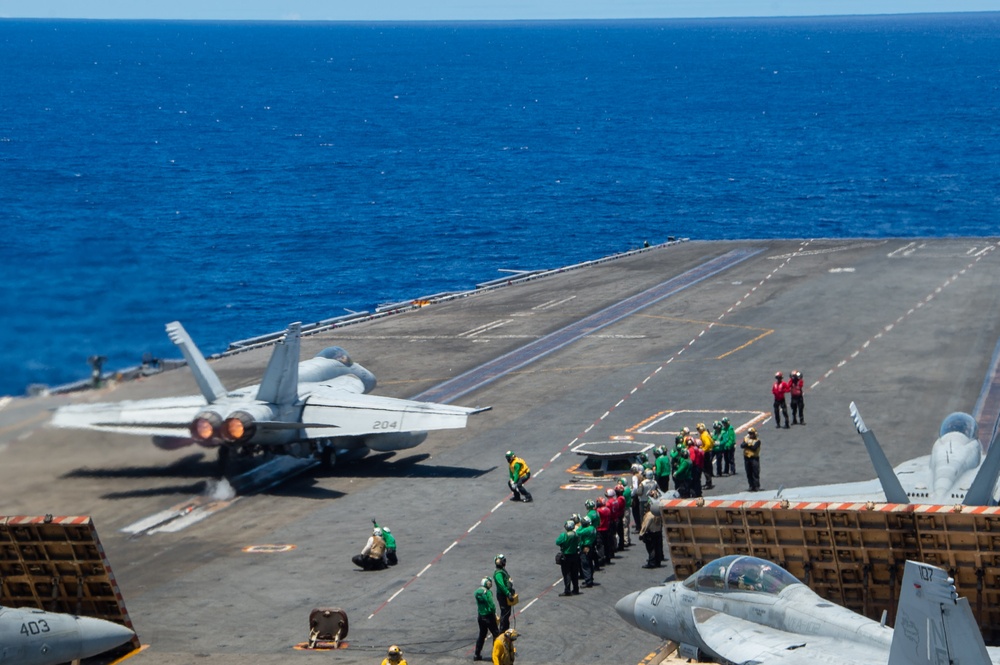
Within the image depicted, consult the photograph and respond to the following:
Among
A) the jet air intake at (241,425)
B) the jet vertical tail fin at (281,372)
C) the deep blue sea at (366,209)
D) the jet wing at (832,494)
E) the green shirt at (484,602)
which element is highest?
the deep blue sea at (366,209)

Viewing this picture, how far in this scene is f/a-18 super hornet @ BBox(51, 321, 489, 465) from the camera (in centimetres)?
3772

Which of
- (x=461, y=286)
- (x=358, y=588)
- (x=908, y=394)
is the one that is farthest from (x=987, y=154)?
(x=358, y=588)

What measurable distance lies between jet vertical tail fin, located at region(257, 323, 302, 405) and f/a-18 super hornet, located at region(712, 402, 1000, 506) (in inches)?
606

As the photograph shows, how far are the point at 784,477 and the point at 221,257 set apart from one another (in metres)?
72.2

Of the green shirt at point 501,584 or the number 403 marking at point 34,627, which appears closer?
the number 403 marking at point 34,627

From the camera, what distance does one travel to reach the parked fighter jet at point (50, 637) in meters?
22.7

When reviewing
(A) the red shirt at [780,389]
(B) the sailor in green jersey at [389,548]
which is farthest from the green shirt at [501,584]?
(A) the red shirt at [780,389]

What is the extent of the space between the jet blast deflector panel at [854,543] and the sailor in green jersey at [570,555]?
9.57 feet

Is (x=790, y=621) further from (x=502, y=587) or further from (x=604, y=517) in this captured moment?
(x=604, y=517)

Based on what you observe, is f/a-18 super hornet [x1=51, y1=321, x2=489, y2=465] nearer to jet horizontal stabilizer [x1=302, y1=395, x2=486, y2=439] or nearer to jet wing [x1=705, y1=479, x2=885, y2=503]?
jet horizontal stabilizer [x1=302, y1=395, x2=486, y2=439]

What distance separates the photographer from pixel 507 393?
49500mm

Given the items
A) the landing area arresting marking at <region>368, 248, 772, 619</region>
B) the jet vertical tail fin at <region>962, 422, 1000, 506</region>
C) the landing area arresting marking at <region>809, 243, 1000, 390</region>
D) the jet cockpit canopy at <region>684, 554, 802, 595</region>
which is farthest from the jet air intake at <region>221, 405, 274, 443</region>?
the landing area arresting marking at <region>809, 243, 1000, 390</region>

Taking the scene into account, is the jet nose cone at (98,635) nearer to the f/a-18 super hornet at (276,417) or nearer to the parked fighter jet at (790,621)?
the parked fighter jet at (790,621)

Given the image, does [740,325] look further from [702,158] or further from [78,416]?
[702,158]
